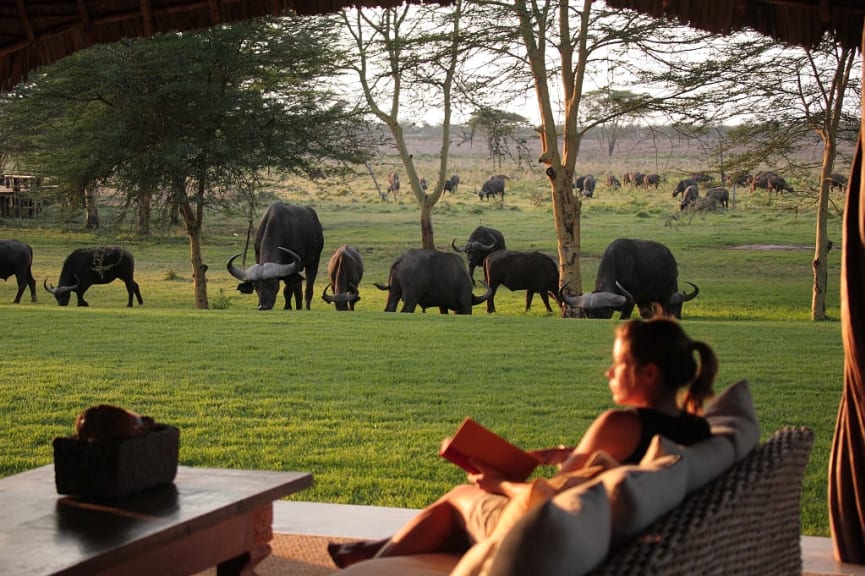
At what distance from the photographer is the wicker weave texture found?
205 cm

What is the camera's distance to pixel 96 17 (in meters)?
4.16

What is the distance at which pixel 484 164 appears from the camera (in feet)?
151

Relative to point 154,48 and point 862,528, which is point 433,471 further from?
point 154,48

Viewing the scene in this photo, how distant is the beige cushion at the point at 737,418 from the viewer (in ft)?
8.75

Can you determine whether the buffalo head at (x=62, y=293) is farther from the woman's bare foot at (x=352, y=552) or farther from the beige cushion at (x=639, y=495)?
the beige cushion at (x=639, y=495)

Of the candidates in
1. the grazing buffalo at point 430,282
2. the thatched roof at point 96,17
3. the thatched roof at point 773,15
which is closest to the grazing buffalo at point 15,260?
the grazing buffalo at point 430,282

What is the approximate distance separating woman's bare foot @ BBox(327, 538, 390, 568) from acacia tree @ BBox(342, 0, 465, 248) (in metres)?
14.6

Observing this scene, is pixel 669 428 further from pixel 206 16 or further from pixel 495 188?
pixel 495 188

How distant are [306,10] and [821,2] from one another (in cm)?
178

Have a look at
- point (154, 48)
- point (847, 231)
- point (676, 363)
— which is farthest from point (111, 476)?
point (154, 48)

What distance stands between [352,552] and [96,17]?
6.88 feet

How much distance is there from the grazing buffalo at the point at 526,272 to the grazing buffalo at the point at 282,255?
3073mm

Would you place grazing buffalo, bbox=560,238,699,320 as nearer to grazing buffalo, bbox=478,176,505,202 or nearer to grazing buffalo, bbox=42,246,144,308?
grazing buffalo, bbox=42,246,144,308

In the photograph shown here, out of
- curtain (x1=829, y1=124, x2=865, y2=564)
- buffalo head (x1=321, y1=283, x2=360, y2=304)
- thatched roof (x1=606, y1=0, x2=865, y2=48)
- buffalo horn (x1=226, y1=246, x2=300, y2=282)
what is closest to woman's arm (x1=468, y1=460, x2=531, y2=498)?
curtain (x1=829, y1=124, x2=865, y2=564)
